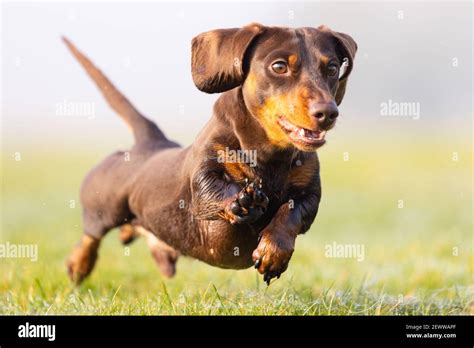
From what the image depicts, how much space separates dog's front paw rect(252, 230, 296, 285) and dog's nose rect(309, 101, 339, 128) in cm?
59

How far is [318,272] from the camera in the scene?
6.67m

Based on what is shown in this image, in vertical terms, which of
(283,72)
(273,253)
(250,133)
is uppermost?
(283,72)

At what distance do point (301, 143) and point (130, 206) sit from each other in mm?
1777

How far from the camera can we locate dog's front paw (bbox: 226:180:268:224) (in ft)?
14.1

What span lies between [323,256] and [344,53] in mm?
3471

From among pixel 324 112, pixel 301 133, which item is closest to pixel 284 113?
pixel 301 133

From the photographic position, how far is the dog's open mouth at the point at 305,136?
4.30 metres

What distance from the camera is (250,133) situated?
4.57m

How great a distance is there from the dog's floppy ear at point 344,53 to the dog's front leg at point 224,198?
65 centimetres
